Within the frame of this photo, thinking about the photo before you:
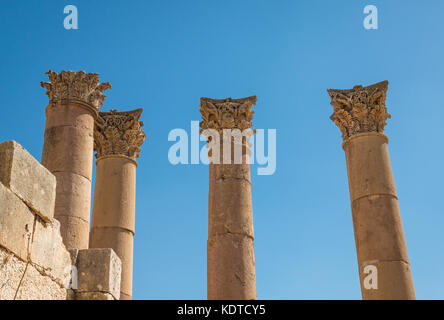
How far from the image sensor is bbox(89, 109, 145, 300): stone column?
22359mm

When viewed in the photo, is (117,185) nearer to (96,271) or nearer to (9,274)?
(96,271)

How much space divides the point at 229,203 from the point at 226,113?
395 cm

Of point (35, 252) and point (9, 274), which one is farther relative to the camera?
point (35, 252)

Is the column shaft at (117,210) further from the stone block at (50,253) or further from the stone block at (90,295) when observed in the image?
the stone block at (50,253)

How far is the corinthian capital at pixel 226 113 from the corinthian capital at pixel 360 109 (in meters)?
3.92

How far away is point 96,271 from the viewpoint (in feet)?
35.7

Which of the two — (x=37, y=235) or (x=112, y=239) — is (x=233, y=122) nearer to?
(x=112, y=239)

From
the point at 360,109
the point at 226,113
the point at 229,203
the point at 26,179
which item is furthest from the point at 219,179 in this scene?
the point at 26,179

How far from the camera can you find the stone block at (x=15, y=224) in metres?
8.38

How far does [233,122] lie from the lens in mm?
22250

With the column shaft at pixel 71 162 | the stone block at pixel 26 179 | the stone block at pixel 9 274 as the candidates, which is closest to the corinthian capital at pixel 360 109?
the column shaft at pixel 71 162

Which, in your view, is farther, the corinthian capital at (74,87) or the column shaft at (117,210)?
the column shaft at (117,210)

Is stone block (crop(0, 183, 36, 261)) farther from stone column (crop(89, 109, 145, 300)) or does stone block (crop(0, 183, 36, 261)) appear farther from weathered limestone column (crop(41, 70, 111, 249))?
stone column (crop(89, 109, 145, 300))
